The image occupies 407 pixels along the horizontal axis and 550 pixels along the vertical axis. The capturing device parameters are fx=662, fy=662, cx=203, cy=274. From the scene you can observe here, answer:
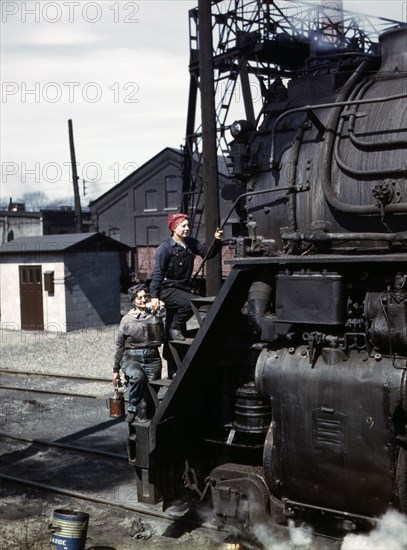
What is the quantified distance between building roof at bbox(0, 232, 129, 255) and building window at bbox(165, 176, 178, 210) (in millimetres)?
16958

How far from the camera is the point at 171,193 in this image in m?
41.8

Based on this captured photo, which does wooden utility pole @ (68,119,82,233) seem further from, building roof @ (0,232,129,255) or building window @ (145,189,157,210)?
building window @ (145,189,157,210)

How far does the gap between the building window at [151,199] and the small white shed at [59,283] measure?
60.5 feet

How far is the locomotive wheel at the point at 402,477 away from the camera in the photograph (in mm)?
4504

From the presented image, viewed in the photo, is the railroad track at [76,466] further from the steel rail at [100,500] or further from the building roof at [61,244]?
the building roof at [61,244]

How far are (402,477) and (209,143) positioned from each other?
7697 millimetres

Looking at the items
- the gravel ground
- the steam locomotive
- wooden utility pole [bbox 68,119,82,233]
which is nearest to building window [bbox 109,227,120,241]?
wooden utility pole [bbox 68,119,82,233]

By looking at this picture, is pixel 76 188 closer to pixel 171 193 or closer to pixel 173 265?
pixel 171 193

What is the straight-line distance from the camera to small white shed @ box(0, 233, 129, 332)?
22672 millimetres

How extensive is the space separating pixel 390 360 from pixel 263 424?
1.47m

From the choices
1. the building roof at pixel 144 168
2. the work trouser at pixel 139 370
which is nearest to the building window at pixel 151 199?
the building roof at pixel 144 168

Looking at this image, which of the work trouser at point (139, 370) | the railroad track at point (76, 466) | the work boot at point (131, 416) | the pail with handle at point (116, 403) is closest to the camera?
the work boot at point (131, 416)

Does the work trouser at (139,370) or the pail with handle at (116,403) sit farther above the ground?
the work trouser at (139,370)

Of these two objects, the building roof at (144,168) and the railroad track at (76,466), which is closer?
the railroad track at (76,466)
